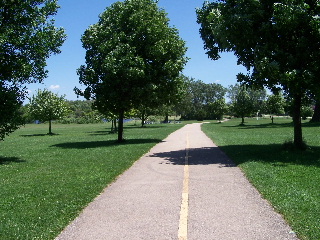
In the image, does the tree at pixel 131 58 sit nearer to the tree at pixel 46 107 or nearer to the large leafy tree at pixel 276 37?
the large leafy tree at pixel 276 37

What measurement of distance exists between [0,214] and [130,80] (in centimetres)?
1589

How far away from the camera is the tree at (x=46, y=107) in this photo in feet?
145

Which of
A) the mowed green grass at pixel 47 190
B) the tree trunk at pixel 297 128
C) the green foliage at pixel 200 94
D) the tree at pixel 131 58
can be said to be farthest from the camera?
the green foliage at pixel 200 94

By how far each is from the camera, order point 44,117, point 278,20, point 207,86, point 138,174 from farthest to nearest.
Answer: point 207,86 → point 44,117 → point 278,20 → point 138,174

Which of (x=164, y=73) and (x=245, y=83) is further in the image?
(x=164, y=73)

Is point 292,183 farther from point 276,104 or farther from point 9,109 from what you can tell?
point 276,104

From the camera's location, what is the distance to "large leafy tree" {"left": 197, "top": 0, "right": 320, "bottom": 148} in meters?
13.1

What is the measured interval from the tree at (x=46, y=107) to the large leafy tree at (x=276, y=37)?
34.0 meters

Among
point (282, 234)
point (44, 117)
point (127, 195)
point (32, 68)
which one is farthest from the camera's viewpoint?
point (44, 117)

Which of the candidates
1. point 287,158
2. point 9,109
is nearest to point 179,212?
point 287,158

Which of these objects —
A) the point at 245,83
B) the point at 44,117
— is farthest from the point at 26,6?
the point at 44,117

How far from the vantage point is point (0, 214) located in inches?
255

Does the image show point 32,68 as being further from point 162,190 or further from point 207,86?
point 207,86

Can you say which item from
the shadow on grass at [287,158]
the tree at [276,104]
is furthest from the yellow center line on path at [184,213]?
the tree at [276,104]
